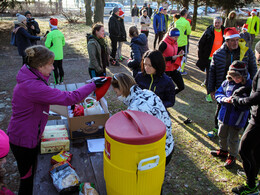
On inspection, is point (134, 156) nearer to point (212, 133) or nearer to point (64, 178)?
point (64, 178)

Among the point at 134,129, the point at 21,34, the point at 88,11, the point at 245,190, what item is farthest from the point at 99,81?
the point at 88,11

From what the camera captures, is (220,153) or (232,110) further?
(220,153)

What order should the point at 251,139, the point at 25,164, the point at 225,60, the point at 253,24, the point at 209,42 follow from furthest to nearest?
the point at 253,24 → the point at 209,42 → the point at 225,60 → the point at 251,139 → the point at 25,164

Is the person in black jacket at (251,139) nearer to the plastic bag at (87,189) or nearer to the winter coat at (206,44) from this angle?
the plastic bag at (87,189)

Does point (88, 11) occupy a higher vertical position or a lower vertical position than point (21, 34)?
higher

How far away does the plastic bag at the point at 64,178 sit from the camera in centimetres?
199

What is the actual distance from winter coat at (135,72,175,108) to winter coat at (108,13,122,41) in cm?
566

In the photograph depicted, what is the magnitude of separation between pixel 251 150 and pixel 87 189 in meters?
2.13

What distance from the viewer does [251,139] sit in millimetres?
2832

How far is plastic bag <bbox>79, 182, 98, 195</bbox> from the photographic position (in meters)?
1.96

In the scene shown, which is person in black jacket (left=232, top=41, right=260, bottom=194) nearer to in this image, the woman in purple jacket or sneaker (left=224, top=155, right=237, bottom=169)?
sneaker (left=224, top=155, right=237, bottom=169)

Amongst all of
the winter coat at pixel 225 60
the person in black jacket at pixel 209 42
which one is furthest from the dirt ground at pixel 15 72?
the winter coat at pixel 225 60

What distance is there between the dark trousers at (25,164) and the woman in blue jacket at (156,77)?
1706 millimetres

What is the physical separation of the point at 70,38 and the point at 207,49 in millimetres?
10684
